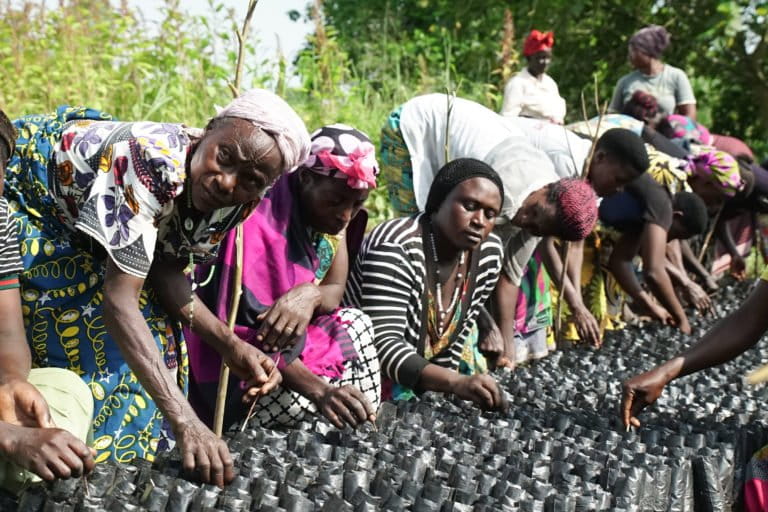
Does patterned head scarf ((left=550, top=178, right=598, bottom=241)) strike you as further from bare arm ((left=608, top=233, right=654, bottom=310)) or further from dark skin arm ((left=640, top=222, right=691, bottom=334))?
bare arm ((left=608, top=233, right=654, bottom=310))

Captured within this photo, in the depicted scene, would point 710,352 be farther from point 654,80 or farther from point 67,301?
point 654,80

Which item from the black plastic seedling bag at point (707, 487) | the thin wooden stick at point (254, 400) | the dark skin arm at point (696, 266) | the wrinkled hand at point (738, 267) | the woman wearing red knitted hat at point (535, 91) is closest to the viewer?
the black plastic seedling bag at point (707, 487)

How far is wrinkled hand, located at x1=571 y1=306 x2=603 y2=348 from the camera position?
5.20 metres

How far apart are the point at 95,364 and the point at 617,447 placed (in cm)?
153

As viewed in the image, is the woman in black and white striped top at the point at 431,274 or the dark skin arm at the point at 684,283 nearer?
the woman in black and white striped top at the point at 431,274

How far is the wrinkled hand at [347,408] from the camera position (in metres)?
2.94

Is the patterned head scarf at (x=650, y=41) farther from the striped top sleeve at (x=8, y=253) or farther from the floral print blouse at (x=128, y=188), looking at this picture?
→ the striped top sleeve at (x=8, y=253)

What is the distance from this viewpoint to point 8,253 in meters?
2.54

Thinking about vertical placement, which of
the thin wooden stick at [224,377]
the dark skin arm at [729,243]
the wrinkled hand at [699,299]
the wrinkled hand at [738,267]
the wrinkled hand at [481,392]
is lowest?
the wrinkled hand at [738,267]

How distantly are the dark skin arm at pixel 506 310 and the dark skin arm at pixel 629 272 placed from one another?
159 cm

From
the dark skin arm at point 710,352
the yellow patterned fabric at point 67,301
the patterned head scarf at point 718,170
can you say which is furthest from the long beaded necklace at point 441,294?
the patterned head scarf at point 718,170

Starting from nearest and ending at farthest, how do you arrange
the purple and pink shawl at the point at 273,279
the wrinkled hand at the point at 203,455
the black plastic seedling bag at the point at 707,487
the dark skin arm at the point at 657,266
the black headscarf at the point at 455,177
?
the wrinkled hand at the point at 203,455
the black plastic seedling bag at the point at 707,487
the purple and pink shawl at the point at 273,279
the black headscarf at the point at 455,177
the dark skin arm at the point at 657,266

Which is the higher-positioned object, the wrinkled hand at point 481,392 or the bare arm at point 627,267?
the wrinkled hand at point 481,392

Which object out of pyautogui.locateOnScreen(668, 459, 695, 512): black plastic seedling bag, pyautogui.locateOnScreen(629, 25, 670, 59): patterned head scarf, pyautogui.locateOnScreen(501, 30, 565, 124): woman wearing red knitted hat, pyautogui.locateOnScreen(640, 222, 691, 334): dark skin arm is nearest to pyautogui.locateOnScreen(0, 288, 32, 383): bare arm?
pyautogui.locateOnScreen(668, 459, 695, 512): black plastic seedling bag
